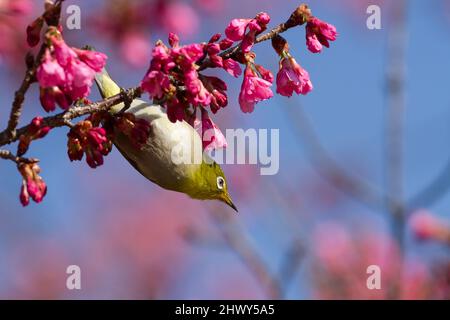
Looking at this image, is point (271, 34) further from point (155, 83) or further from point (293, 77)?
point (155, 83)

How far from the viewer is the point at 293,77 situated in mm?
3357

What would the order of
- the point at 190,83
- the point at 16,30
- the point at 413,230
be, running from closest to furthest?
the point at 190,83 → the point at 16,30 → the point at 413,230

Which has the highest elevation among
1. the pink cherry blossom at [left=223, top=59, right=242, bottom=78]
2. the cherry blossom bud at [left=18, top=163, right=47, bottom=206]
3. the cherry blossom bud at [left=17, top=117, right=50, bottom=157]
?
the pink cherry blossom at [left=223, top=59, right=242, bottom=78]

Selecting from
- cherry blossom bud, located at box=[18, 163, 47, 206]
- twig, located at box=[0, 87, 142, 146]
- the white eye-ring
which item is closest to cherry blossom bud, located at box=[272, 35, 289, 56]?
twig, located at box=[0, 87, 142, 146]

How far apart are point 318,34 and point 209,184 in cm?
156

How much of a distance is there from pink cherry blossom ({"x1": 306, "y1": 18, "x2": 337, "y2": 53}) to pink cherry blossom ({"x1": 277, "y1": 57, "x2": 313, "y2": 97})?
0.12 metres

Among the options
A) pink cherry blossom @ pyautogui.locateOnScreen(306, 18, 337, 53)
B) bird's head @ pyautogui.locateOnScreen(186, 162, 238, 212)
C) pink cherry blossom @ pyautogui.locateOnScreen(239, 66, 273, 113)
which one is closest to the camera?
pink cherry blossom @ pyautogui.locateOnScreen(306, 18, 337, 53)

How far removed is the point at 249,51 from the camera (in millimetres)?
3176

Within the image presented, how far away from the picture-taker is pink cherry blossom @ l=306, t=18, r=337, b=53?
3.22 metres

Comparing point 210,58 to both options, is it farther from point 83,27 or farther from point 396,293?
point 83,27

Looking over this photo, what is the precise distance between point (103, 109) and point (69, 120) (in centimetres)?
15

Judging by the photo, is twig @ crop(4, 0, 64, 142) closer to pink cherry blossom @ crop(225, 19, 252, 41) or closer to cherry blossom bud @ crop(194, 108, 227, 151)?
pink cherry blossom @ crop(225, 19, 252, 41)

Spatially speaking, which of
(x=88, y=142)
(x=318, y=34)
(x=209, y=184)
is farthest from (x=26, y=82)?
(x=209, y=184)
